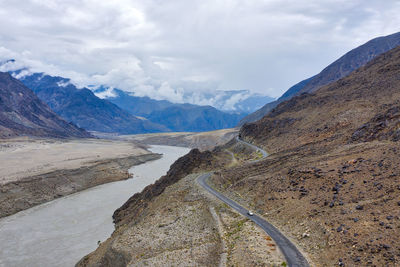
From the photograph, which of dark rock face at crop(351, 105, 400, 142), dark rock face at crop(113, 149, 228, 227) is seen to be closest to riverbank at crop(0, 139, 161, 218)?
dark rock face at crop(113, 149, 228, 227)

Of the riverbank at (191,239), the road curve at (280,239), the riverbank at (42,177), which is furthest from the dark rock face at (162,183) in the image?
the riverbank at (42,177)

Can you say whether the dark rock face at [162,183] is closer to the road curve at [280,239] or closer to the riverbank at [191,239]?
the riverbank at [191,239]

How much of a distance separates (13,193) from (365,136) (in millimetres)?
63353

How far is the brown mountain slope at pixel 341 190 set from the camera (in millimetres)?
18734

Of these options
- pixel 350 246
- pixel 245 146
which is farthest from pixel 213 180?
pixel 245 146

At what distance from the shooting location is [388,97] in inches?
2435

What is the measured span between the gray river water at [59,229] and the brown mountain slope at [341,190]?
1994 centimetres

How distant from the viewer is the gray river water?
35.8 m

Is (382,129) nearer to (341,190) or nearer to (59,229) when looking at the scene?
(341,190)

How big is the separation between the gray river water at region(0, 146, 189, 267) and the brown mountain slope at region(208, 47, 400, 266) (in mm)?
19941

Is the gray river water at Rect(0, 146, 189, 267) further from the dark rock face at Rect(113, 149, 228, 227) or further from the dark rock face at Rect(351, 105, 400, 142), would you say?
the dark rock face at Rect(351, 105, 400, 142)

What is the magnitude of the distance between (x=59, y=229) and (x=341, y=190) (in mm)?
39383

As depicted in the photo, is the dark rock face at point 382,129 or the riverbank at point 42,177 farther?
the riverbank at point 42,177

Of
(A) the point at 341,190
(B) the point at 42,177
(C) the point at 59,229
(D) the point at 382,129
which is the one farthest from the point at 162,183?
(D) the point at 382,129
